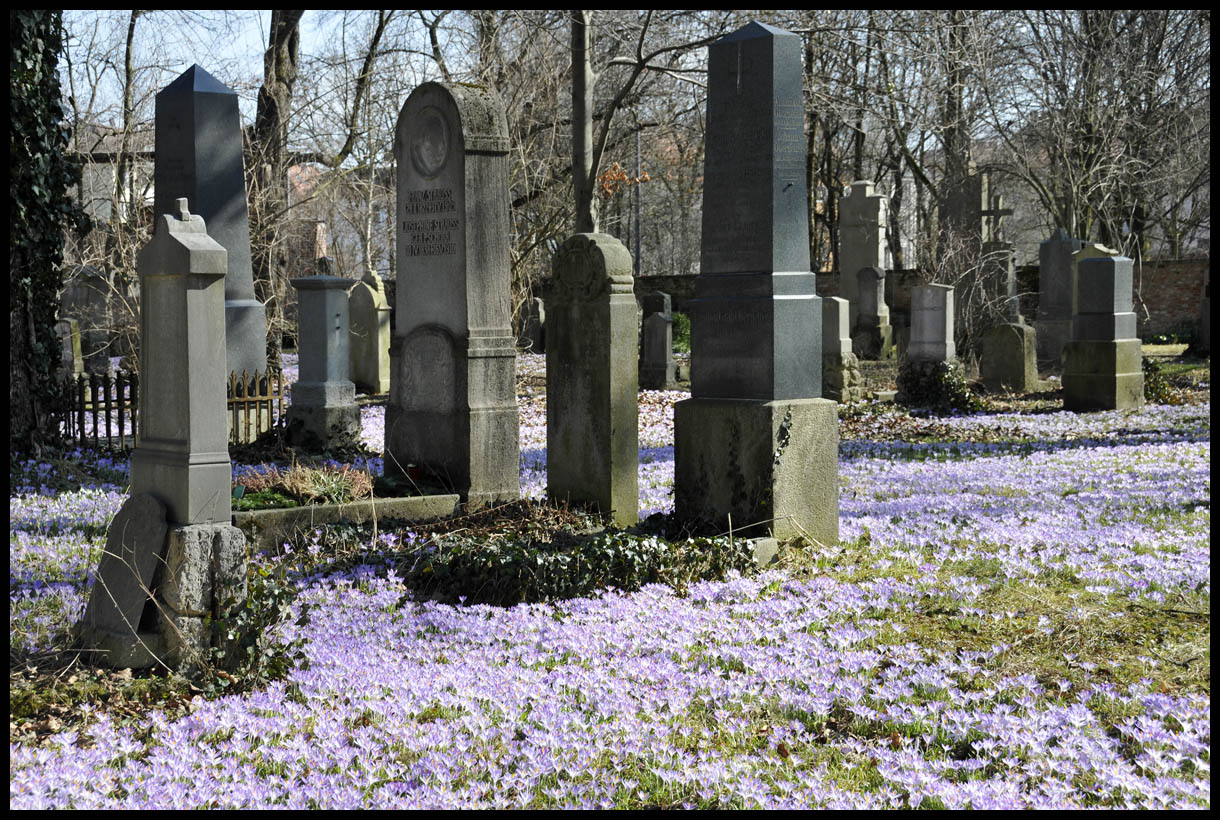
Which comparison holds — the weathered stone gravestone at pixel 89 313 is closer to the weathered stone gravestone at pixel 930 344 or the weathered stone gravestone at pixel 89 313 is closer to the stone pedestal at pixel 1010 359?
the weathered stone gravestone at pixel 930 344

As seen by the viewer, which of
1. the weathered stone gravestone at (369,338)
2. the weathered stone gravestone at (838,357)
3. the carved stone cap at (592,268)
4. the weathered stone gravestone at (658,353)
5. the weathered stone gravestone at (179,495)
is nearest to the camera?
the weathered stone gravestone at (179,495)

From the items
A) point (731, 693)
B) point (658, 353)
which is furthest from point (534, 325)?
point (731, 693)

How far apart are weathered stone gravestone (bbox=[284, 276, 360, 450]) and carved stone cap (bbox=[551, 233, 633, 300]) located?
14.3 feet

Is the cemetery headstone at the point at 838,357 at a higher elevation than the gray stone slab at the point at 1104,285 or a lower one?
lower

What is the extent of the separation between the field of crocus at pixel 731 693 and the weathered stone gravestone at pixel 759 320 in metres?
0.44

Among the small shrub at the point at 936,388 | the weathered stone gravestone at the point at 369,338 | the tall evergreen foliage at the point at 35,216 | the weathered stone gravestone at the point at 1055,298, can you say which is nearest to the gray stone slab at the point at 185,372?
the tall evergreen foliage at the point at 35,216

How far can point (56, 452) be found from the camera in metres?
11.4

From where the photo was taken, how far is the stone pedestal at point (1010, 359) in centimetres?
1942

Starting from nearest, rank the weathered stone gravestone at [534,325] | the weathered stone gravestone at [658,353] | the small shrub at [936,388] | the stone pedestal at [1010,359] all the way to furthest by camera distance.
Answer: the small shrub at [936,388]
the stone pedestal at [1010,359]
the weathered stone gravestone at [658,353]
the weathered stone gravestone at [534,325]

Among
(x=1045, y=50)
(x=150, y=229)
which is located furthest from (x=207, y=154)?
(x=1045, y=50)

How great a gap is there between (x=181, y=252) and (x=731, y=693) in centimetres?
304

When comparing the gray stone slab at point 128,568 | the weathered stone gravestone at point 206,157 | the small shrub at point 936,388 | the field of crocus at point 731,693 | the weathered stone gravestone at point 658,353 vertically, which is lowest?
the field of crocus at point 731,693

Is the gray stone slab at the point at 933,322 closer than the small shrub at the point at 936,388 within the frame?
No

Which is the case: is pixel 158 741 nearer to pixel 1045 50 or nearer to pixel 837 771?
pixel 837 771
